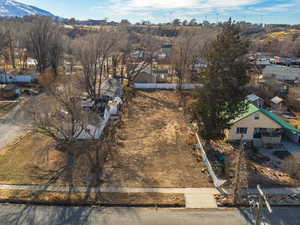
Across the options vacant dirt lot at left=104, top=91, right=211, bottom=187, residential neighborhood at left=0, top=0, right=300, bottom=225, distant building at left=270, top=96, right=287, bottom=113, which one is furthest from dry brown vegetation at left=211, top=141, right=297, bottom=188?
distant building at left=270, top=96, right=287, bottom=113

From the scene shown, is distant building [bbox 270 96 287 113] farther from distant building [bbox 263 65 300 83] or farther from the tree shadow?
the tree shadow

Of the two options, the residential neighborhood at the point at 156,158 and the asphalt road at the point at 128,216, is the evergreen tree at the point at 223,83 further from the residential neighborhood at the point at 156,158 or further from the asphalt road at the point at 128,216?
the asphalt road at the point at 128,216

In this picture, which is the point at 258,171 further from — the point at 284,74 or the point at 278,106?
the point at 284,74

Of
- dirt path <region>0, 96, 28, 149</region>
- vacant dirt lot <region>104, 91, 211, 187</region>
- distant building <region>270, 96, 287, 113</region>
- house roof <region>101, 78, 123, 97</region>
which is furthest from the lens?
house roof <region>101, 78, 123, 97</region>

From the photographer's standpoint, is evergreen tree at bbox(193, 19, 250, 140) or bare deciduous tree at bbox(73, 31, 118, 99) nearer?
evergreen tree at bbox(193, 19, 250, 140)

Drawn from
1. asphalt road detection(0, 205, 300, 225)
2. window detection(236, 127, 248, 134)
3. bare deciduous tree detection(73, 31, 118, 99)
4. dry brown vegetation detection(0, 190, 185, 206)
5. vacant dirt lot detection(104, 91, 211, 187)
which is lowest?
asphalt road detection(0, 205, 300, 225)

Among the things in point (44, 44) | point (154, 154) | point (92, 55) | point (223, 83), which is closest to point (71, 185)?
point (154, 154)

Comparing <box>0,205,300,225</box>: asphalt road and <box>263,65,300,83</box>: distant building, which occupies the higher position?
<box>263,65,300,83</box>: distant building

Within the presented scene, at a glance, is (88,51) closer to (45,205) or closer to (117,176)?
(117,176)

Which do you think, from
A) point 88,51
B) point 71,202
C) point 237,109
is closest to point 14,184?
point 71,202
